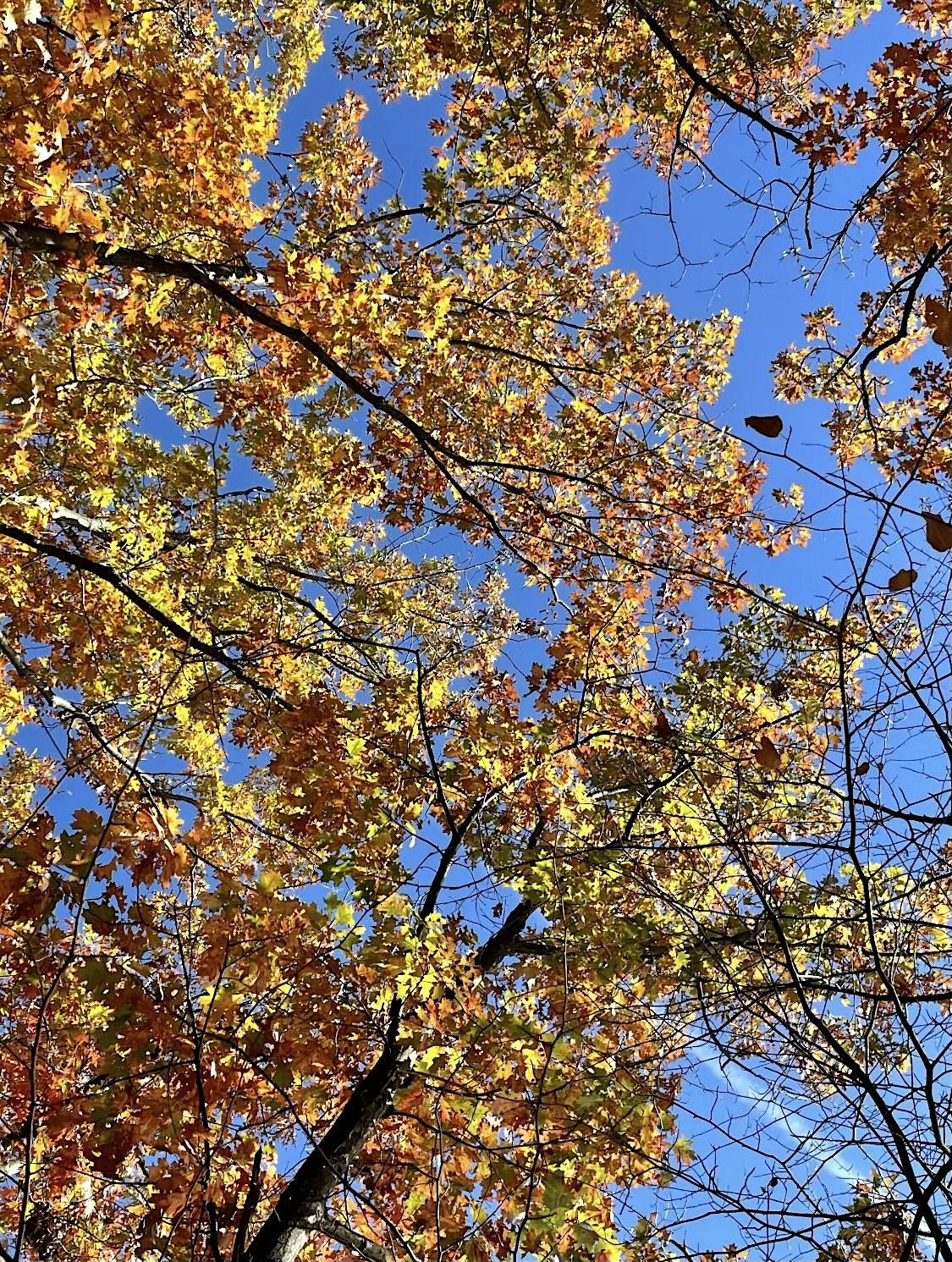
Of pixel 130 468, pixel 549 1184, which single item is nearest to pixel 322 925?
pixel 549 1184

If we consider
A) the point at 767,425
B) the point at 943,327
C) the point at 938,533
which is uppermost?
the point at 943,327

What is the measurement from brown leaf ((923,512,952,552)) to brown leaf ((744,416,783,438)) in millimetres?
387

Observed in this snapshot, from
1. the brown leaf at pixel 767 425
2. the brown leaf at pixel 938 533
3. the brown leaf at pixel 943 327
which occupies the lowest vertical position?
the brown leaf at pixel 938 533

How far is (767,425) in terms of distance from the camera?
183cm

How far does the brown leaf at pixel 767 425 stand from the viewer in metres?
1.79

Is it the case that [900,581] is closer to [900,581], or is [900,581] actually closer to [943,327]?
[900,581]

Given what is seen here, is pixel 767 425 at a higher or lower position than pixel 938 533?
higher

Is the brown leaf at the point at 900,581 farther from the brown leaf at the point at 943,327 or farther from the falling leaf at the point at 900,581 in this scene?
the brown leaf at the point at 943,327

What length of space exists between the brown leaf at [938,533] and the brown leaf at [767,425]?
387 millimetres

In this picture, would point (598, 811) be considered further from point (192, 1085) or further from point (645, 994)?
point (192, 1085)

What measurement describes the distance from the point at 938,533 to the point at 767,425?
0.47m

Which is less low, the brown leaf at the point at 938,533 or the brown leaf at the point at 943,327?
the brown leaf at the point at 943,327

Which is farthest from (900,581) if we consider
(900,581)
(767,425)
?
(767,425)

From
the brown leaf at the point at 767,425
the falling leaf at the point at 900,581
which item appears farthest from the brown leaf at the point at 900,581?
the brown leaf at the point at 767,425
